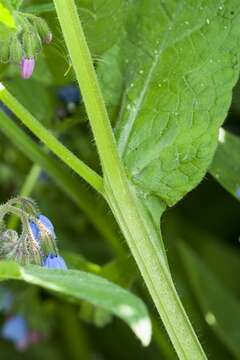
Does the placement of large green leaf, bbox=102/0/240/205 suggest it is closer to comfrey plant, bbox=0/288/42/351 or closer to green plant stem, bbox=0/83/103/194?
green plant stem, bbox=0/83/103/194

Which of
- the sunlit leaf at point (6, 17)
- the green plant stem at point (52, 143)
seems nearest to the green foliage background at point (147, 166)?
the green plant stem at point (52, 143)

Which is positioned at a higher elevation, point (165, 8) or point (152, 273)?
point (165, 8)

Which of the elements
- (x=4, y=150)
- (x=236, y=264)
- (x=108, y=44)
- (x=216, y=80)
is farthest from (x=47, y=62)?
(x=236, y=264)

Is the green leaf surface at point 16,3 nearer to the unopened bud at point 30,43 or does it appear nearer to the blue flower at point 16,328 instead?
the unopened bud at point 30,43

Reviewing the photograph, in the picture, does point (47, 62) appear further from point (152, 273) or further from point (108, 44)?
point (152, 273)

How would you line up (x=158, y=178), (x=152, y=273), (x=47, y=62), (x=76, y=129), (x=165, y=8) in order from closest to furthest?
(x=152, y=273) < (x=158, y=178) < (x=165, y=8) < (x=47, y=62) < (x=76, y=129)

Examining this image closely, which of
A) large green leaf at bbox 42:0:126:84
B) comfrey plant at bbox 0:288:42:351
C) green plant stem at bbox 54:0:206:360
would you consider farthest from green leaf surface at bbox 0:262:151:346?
comfrey plant at bbox 0:288:42:351
